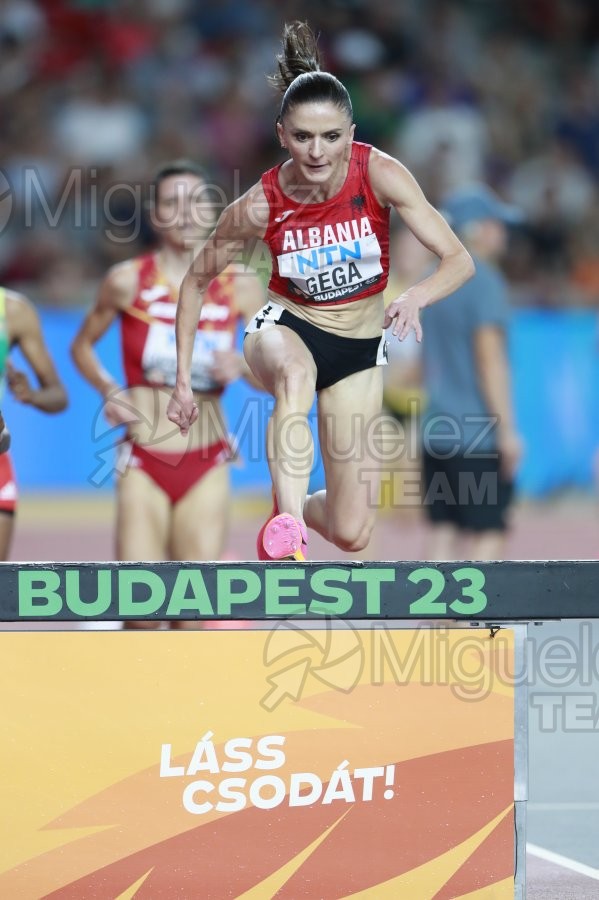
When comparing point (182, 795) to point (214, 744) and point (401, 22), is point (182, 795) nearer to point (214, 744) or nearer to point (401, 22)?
point (214, 744)

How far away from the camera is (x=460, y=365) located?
29.7 ft

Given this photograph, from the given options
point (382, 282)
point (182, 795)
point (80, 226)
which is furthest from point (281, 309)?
point (80, 226)

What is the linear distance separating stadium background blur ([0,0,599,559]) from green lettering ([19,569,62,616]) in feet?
29.1

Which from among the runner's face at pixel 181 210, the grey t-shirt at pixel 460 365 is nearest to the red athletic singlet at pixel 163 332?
the runner's face at pixel 181 210

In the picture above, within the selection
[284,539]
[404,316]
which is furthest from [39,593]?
[404,316]

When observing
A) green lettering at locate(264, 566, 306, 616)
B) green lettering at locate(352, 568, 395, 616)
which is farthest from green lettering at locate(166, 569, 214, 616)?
green lettering at locate(352, 568, 395, 616)

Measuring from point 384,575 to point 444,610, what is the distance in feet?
0.66

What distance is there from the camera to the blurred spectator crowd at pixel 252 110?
15.1 meters

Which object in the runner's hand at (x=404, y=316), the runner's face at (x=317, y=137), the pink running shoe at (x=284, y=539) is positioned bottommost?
the pink running shoe at (x=284, y=539)

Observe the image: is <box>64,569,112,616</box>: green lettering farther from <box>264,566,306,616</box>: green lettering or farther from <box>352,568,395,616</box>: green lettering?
<box>352,568,395,616</box>: green lettering

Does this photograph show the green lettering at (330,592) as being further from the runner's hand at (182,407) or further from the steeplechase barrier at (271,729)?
the runner's hand at (182,407)

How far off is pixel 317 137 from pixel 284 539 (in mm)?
1366

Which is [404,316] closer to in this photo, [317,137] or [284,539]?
[317,137]

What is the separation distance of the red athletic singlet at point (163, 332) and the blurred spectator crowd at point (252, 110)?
7119 millimetres
